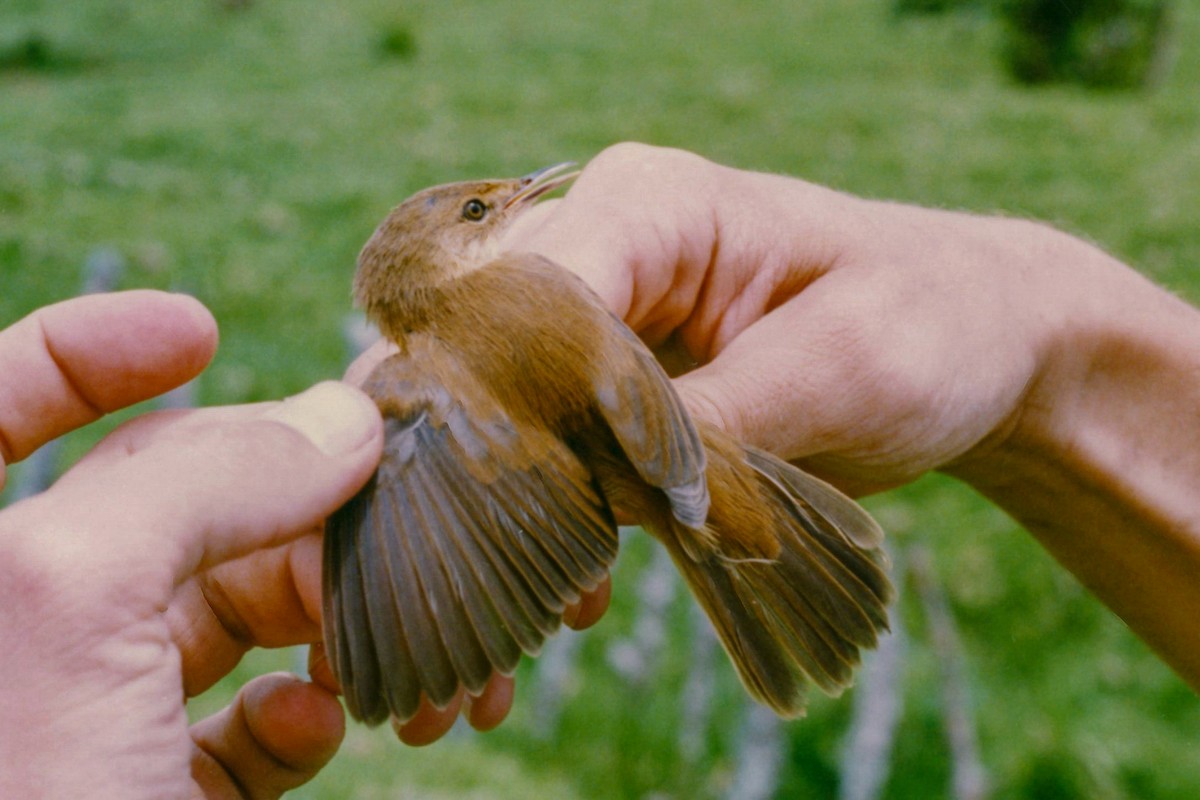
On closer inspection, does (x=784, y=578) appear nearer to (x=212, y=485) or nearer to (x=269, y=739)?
(x=269, y=739)

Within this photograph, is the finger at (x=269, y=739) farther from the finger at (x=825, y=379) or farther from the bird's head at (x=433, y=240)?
the finger at (x=825, y=379)

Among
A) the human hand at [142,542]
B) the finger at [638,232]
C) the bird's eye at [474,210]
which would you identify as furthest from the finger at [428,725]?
the bird's eye at [474,210]

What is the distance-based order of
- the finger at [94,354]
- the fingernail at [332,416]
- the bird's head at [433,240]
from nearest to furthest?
the fingernail at [332,416] < the finger at [94,354] < the bird's head at [433,240]

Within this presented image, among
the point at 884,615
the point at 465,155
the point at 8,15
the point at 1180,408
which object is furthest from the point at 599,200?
the point at 8,15

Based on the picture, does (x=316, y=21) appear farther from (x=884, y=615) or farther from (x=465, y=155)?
(x=884, y=615)

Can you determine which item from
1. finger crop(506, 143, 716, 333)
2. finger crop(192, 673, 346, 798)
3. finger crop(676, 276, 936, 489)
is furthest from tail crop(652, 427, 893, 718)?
finger crop(192, 673, 346, 798)

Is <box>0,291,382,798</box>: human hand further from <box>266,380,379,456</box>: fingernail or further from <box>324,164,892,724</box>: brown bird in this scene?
<box>324,164,892,724</box>: brown bird

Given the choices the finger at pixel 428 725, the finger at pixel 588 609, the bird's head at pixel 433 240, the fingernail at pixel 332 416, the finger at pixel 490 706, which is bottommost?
the finger at pixel 490 706
